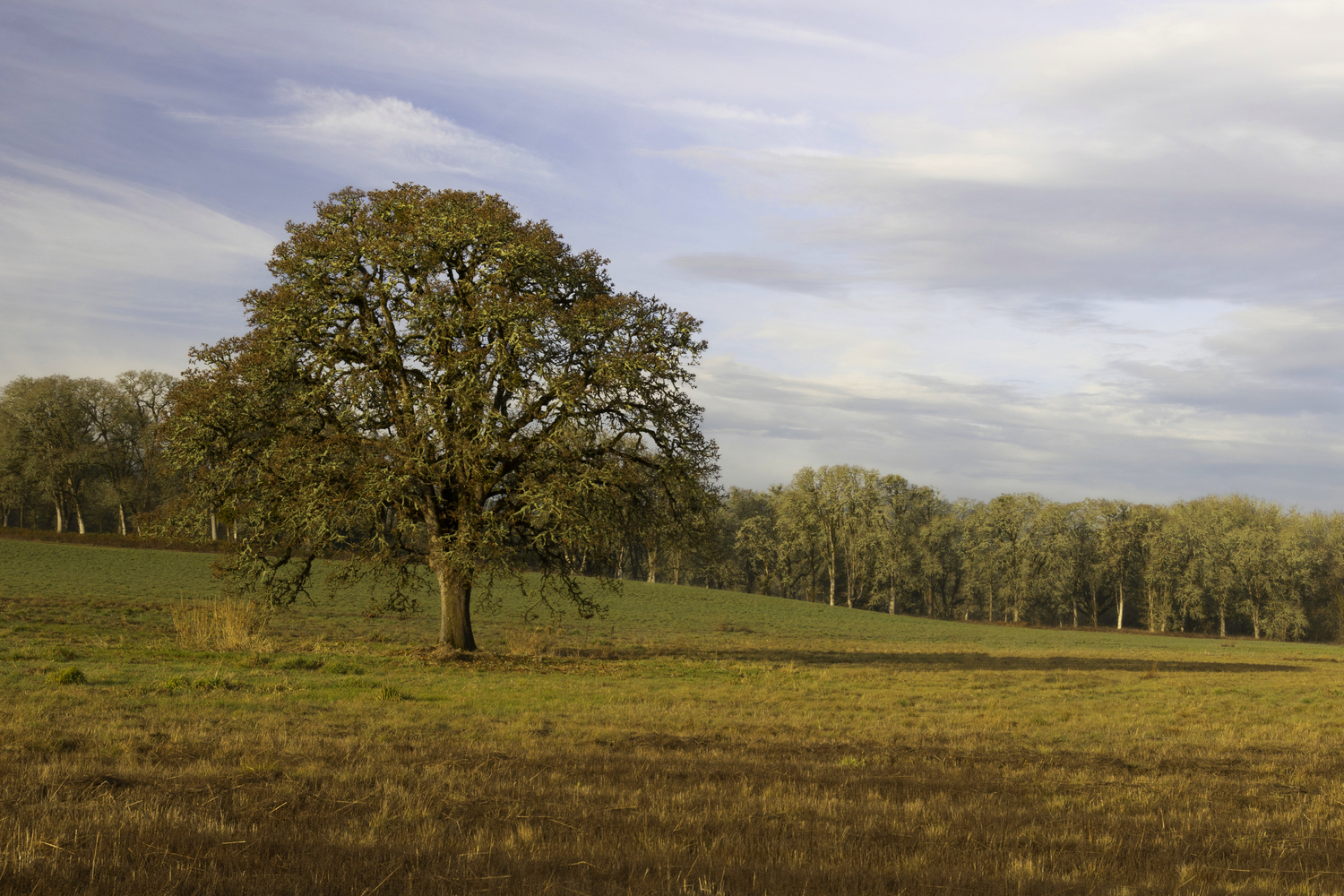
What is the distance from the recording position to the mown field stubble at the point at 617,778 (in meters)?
6.41

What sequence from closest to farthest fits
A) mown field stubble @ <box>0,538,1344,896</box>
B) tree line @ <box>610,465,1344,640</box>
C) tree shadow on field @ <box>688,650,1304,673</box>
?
mown field stubble @ <box>0,538,1344,896</box>, tree shadow on field @ <box>688,650,1304,673</box>, tree line @ <box>610,465,1344,640</box>

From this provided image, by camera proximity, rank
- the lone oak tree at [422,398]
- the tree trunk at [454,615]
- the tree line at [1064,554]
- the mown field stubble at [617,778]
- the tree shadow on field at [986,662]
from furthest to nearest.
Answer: the tree line at [1064,554] → the tree shadow on field at [986,662] → the tree trunk at [454,615] → the lone oak tree at [422,398] → the mown field stubble at [617,778]

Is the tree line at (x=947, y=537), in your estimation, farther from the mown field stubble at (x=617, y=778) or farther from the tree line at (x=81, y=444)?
the mown field stubble at (x=617, y=778)

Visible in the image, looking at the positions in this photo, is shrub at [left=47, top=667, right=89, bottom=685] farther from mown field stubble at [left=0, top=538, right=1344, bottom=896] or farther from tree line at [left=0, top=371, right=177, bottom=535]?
tree line at [left=0, top=371, right=177, bottom=535]

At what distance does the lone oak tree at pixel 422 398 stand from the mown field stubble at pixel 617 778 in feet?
12.0

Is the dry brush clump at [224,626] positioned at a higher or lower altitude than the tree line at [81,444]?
lower

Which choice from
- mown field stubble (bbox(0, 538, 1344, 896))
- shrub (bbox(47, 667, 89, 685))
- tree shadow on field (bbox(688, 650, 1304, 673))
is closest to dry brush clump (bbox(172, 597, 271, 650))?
mown field stubble (bbox(0, 538, 1344, 896))

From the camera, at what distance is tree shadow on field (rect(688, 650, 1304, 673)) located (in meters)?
32.2

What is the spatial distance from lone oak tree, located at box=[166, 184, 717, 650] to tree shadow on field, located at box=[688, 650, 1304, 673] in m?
10.9

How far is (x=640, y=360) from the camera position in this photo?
74.7 feet

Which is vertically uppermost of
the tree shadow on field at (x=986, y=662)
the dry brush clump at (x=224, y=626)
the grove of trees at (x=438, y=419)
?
the grove of trees at (x=438, y=419)

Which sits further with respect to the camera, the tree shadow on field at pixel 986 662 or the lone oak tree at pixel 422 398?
the tree shadow on field at pixel 986 662

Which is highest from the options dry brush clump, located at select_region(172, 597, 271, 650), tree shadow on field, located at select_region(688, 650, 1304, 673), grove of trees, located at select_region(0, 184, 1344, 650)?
grove of trees, located at select_region(0, 184, 1344, 650)

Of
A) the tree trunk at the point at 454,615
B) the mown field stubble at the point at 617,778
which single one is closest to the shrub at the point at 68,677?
the mown field stubble at the point at 617,778
